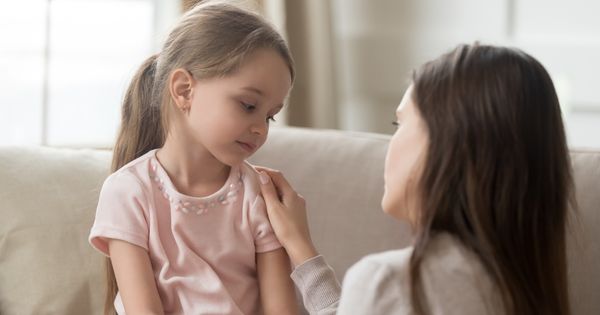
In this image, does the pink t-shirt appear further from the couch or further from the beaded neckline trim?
the couch

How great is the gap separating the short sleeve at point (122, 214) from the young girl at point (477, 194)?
0.52 metres

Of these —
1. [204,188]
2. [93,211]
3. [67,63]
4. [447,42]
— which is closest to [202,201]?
[204,188]

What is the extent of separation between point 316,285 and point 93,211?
634mm

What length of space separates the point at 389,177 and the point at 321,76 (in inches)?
80.8

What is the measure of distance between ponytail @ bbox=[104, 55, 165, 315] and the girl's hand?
229mm

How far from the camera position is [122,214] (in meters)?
1.66

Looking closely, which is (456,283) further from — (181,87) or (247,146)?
(181,87)

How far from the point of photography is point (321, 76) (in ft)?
11.0

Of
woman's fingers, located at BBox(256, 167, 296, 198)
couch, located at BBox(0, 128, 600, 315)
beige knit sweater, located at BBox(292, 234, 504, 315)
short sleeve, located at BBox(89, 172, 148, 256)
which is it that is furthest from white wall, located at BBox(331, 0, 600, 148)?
beige knit sweater, located at BBox(292, 234, 504, 315)

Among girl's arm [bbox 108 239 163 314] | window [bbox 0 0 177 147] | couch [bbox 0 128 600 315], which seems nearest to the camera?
girl's arm [bbox 108 239 163 314]

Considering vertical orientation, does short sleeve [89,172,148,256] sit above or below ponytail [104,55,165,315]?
below

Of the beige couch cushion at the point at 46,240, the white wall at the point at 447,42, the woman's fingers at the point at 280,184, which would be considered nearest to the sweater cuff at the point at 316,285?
the woman's fingers at the point at 280,184

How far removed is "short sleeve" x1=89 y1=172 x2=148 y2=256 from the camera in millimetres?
1643

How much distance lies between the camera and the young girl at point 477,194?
1.21 m
